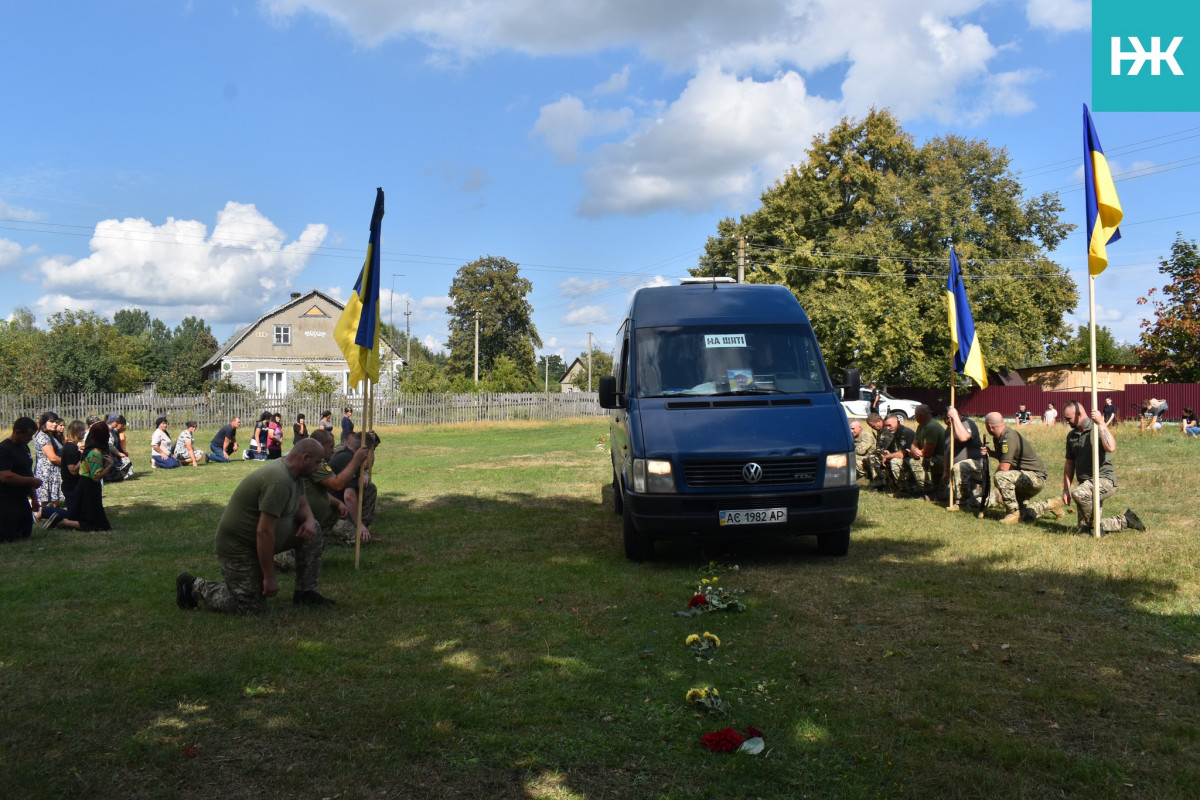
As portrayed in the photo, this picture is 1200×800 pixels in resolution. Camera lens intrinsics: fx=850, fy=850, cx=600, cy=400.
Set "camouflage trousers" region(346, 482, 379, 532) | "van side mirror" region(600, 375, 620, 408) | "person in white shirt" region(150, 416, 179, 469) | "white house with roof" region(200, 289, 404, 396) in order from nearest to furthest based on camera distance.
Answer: "van side mirror" region(600, 375, 620, 408)
"camouflage trousers" region(346, 482, 379, 532)
"person in white shirt" region(150, 416, 179, 469)
"white house with roof" region(200, 289, 404, 396)

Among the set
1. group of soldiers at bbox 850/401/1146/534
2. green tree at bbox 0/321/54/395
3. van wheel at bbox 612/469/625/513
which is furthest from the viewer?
green tree at bbox 0/321/54/395

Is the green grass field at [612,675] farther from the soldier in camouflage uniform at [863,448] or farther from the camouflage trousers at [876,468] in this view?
the soldier in camouflage uniform at [863,448]

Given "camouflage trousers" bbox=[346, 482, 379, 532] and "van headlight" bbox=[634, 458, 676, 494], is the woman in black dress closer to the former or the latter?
"camouflage trousers" bbox=[346, 482, 379, 532]

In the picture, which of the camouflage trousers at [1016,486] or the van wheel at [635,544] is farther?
the camouflage trousers at [1016,486]

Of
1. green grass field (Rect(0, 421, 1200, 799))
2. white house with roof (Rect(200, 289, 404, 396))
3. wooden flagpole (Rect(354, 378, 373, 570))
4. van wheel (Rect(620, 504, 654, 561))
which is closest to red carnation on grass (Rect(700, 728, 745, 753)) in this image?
green grass field (Rect(0, 421, 1200, 799))

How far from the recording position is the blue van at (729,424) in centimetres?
761

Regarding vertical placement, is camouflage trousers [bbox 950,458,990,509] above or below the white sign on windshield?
below

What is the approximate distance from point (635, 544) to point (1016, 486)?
5.19 metres

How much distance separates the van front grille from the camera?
759 centimetres

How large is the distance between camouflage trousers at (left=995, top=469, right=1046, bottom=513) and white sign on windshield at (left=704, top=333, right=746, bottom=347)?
13.8 ft

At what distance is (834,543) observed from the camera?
844cm

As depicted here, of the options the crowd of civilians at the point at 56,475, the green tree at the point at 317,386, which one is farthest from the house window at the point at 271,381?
the crowd of civilians at the point at 56,475

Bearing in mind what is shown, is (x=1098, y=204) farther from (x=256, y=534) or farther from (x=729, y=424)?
(x=256, y=534)

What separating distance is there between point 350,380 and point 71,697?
15.6 feet
